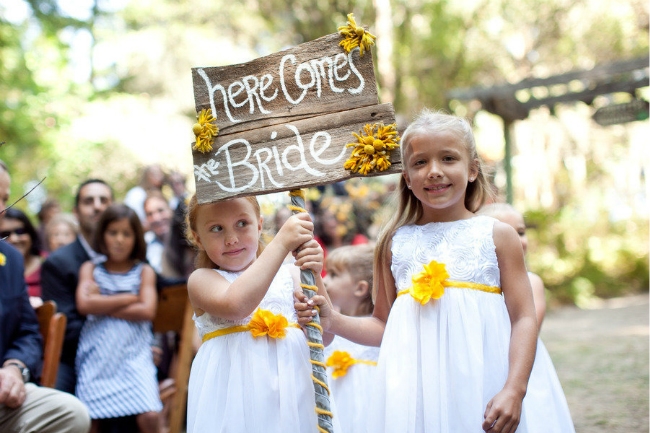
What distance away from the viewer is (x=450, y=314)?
2570mm

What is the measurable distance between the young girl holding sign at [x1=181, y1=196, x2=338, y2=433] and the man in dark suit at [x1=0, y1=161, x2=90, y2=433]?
95 centimetres

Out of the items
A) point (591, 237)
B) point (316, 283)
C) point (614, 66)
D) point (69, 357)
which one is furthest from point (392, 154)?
point (591, 237)

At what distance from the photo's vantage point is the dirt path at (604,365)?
518 centimetres

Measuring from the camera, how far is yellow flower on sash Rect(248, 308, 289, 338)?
8.66 feet

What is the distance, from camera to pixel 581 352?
8.43 metres

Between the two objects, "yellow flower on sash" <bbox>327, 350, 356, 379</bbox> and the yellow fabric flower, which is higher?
the yellow fabric flower

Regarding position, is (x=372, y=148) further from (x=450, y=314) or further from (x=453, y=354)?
(x=453, y=354)

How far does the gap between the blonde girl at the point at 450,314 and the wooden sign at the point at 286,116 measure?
325 millimetres

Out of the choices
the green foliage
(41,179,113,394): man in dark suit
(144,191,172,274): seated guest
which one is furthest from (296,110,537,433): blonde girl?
the green foliage

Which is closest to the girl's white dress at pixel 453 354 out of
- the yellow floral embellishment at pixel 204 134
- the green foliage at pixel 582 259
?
the yellow floral embellishment at pixel 204 134

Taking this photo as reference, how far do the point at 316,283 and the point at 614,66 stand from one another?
28.6ft

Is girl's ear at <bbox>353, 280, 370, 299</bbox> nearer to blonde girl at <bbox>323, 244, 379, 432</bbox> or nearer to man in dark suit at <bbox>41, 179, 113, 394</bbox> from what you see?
blonde girl at <bbox>323, 244, 379, 432</bbox>

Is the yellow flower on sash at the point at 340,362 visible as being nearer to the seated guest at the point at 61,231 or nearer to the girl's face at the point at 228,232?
the girl's face at the point at 228,232

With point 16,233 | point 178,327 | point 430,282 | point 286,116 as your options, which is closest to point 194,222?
point 286,116
